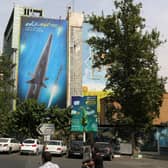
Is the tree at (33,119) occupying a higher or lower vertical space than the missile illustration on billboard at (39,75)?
lower

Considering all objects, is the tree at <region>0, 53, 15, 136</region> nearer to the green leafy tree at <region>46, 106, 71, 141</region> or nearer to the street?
the green leafy tree at <region>46, 106, 71, 141</region>

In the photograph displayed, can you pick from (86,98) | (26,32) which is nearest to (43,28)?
(26,32)

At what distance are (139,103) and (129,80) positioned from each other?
8.50 feet

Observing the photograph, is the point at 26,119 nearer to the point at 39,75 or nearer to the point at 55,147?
the point at 55,147

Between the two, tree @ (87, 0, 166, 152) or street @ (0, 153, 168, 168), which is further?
tree @ (87, 0, 166, 152)

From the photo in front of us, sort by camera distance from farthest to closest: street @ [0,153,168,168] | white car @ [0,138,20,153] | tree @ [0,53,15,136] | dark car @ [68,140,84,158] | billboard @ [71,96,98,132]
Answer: tree @ [0,53,15,136] < billboard @ [71,96,98,132] < white car @ [0,138,20,153] < dark car @ [68,140,84,158] < street @ [0,153,168,168]

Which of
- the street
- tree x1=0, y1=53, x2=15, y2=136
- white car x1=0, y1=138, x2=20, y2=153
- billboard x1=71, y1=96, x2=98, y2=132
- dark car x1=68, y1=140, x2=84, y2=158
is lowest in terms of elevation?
the street

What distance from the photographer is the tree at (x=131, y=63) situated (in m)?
46.3

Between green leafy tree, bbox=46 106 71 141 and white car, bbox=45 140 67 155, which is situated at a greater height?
green leafy tree, bbox=46 106 71 141

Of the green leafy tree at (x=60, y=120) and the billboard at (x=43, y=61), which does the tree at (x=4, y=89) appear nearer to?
the green leafy tree at (x=60, y=120)

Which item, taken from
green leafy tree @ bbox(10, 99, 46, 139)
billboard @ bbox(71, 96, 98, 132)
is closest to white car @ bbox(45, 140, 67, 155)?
billboard @ bbox(71, 96, 98, 132)

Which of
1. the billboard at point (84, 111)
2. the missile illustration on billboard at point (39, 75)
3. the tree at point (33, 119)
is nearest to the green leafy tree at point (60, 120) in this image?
the tree at point (33, 119)

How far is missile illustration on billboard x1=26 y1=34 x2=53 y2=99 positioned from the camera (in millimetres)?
108375

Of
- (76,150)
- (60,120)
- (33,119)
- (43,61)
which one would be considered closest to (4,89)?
(33,119)
